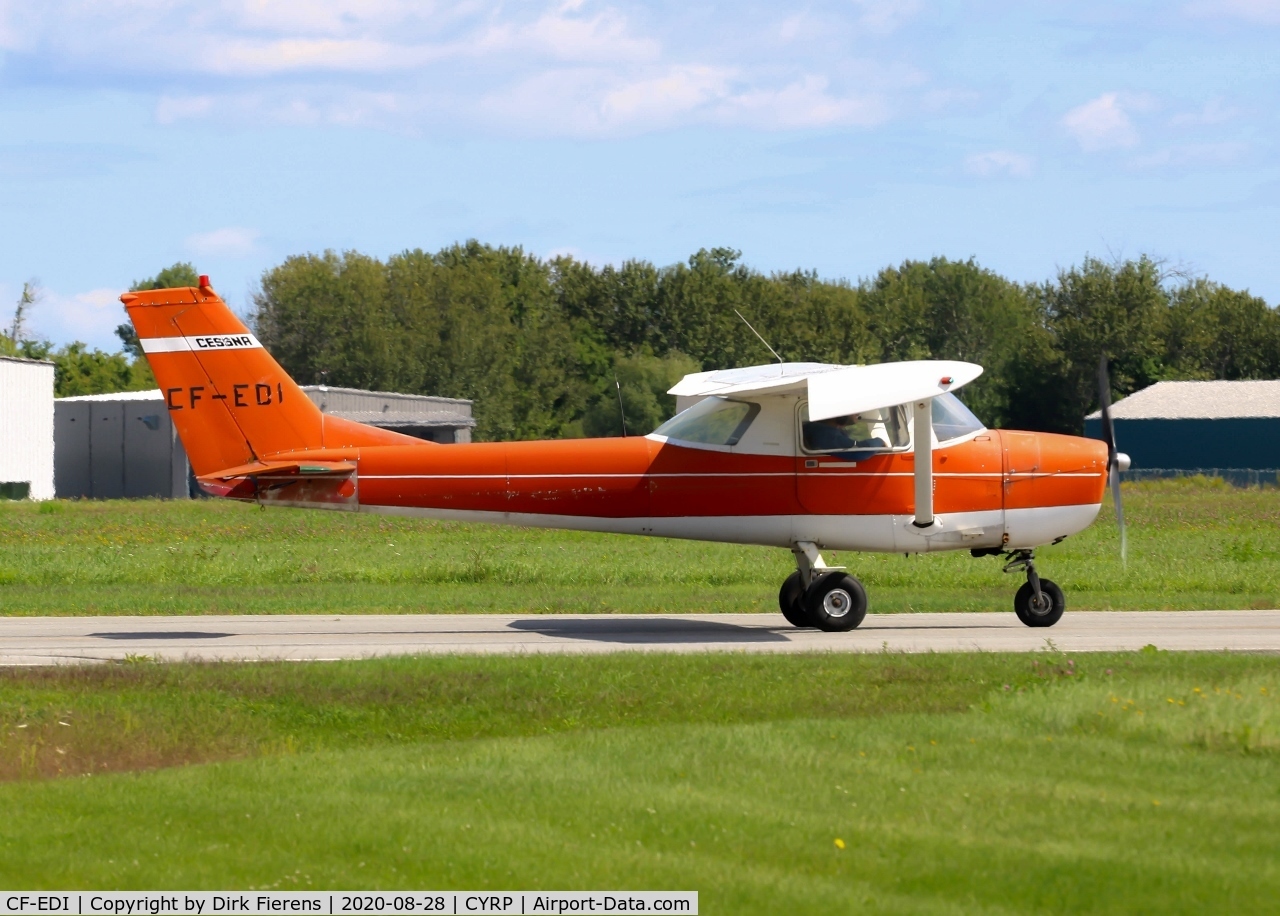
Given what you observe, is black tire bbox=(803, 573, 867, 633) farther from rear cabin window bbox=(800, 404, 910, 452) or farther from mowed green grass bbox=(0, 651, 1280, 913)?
mowed green grass bbox=(0, 651, 1280, 913)

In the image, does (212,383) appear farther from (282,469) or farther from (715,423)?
(715,423)

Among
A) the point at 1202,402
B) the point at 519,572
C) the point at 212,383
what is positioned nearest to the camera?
the point at 212,383

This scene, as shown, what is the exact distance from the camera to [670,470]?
1616cm

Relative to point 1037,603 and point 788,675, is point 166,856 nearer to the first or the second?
point 788,675

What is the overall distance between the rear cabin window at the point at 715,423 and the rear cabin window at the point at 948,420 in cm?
196

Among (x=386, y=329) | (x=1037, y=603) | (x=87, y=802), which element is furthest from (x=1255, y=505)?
(x=386, y=329)

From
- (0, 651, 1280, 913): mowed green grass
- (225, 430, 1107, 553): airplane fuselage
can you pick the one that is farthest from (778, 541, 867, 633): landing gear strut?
(0, 651, 1280, 913): mowed green grass

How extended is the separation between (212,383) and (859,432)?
695cm

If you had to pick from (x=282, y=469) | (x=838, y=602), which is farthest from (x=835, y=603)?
(x=282, y=469)

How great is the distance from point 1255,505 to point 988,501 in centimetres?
3429

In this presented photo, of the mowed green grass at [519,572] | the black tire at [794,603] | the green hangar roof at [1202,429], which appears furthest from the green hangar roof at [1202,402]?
the black tire at [794,603]

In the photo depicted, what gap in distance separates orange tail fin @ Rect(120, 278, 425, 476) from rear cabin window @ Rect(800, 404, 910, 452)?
545cm

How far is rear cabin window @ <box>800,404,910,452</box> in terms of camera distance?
52.9 feet

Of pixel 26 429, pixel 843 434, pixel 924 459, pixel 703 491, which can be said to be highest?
pixel 26 429
